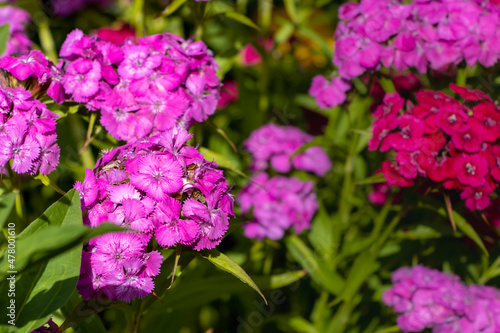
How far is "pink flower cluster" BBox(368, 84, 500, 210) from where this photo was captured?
4.97ft

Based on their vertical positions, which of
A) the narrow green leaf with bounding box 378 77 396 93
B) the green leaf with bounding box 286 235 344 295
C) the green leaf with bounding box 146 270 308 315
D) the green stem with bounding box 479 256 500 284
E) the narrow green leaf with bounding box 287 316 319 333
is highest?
the narrow green leaf with bounding box 378 77 396 93

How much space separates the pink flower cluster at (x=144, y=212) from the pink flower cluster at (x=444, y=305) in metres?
0.92

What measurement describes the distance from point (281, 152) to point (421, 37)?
2.55ft

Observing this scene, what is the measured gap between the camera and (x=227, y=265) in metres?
1.20

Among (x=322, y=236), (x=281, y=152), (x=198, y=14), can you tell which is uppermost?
(x=198, y=14)

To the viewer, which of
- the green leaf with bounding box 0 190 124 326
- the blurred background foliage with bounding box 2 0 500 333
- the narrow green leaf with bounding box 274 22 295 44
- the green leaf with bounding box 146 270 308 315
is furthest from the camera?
the narrow green leaf with bounding box 274 22 295 44

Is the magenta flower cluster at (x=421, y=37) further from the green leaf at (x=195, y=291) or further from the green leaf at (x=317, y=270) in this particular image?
the green leaf at (x=195, y=291)

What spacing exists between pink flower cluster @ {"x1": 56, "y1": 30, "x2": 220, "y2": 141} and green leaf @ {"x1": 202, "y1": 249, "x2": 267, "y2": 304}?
1.23ft

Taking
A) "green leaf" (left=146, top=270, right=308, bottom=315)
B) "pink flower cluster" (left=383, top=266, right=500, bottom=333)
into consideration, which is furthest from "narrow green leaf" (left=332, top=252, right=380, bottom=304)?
"green leaf" (left=146, top=270, right=308, bottom=315)

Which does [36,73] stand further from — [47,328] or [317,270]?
[317,270]

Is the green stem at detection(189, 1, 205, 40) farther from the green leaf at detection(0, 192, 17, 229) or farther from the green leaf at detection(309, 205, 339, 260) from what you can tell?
the green leaf at detection(0, 192, 17, 229)

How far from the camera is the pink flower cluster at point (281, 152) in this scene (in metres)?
2.25

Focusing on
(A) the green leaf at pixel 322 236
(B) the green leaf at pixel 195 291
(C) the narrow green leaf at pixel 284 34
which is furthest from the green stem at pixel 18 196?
(C) the narrow green leaf at pixel 284 34

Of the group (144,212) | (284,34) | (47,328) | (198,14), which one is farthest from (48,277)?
(284,34)
